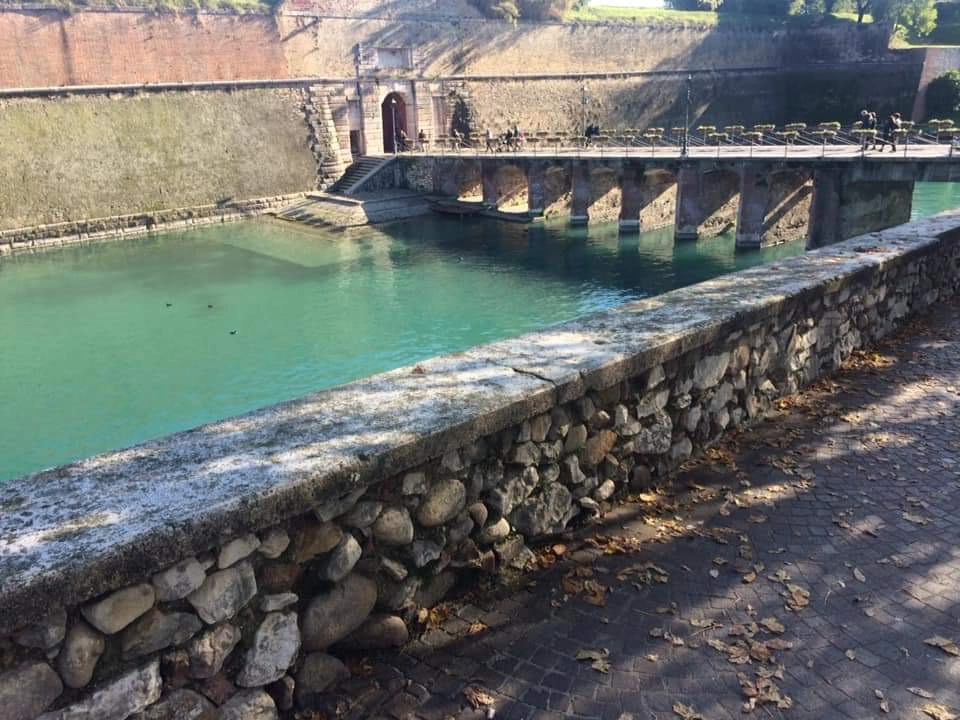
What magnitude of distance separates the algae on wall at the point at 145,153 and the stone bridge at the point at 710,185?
241 inches

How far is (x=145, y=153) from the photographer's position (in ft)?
107

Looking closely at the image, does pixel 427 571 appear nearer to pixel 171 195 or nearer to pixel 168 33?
pixel 171 195

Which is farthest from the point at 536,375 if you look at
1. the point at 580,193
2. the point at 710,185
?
the point at 580,193

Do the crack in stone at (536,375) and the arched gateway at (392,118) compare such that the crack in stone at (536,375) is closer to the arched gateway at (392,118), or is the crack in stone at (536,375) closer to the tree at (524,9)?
the arched gateway at (392,118)

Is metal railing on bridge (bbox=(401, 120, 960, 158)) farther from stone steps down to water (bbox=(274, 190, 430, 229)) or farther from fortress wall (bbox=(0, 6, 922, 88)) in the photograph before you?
fortress wall (bbox=(0, 6, 922, 88))

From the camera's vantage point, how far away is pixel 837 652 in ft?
9.15

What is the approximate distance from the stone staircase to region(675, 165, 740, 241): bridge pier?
1521cm

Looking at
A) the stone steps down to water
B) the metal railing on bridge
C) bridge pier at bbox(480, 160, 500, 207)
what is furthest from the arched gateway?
bridge pier at bbox(480, 160, 500, 207)

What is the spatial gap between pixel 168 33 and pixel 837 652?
37.5 metres

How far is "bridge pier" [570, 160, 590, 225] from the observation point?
30.6 metres

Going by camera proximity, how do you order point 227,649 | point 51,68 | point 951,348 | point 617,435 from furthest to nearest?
point 51,68
point 951,348
point 617,435
point 227,649

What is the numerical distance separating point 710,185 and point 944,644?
26620 mm

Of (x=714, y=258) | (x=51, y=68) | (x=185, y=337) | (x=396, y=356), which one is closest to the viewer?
(x=396, y=356)

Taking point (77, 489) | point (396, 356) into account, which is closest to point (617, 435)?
point (77, 489)
